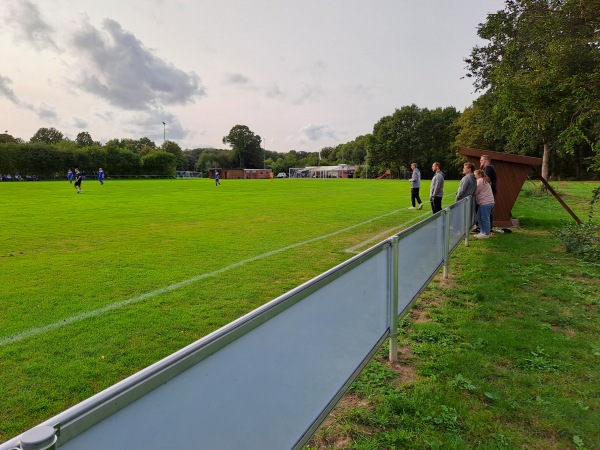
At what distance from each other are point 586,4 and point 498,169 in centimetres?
454

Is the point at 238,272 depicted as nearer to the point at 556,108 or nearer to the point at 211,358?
the point at 211,358

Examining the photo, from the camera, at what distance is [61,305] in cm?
528

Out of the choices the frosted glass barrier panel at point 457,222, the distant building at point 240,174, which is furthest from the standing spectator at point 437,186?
the distant building at point 240,174

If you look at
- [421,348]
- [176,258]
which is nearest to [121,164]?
[176,258]

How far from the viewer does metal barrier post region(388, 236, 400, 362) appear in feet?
11.5

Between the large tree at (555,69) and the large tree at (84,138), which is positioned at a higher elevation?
the large tree at (84,138)

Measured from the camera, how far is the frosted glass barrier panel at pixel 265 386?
3.99 feet

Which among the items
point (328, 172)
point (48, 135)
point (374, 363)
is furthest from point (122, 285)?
point (48, 135)

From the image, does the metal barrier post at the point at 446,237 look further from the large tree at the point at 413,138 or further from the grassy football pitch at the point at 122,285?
the large tree at the point at 413,138

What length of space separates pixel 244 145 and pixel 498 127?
11999 cm

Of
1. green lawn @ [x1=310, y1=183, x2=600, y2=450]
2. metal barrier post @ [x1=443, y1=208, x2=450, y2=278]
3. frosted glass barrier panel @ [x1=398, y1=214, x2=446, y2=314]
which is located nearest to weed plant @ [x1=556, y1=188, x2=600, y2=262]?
green lawn @ [x1=310, y1=183, x2=600, y2=450]

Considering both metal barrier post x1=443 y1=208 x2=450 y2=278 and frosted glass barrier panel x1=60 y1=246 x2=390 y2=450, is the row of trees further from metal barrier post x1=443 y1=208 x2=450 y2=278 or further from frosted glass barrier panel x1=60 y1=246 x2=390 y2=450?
frosted glass barrier panel x1=60 y1=246 x2=390 y2=450

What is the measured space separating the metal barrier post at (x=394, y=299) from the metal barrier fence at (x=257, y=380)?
0.02 meters

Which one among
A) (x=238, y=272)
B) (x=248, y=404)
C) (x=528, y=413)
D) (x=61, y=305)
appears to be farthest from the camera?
(x=238, y=272)
